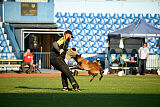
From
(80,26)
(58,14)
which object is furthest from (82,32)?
(58,14)

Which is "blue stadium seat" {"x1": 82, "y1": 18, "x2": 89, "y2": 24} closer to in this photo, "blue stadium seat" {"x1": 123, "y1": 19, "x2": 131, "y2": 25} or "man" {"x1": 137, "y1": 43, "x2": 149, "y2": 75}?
"blue stadium seat" {"x1": 123, "y1": 19, "x2": 131, "y2": 25}

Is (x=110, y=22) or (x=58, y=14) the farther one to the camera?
(x=110, y=22)

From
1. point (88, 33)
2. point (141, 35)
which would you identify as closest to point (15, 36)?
point (88, 33)

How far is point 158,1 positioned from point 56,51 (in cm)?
2124

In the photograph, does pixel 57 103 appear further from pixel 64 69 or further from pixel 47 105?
pixel 64 69

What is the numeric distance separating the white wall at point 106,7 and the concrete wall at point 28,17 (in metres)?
0.72

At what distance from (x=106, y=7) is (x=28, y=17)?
258 inches

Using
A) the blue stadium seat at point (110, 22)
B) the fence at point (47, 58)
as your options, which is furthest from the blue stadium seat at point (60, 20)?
the blue stadium seat at point (110, 22)

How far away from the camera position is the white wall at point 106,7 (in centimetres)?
2905

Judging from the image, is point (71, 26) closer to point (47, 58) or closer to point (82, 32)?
point (82, 32)

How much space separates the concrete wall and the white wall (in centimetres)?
72

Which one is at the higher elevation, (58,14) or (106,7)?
(106,7)

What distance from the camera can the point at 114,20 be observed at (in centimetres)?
2908

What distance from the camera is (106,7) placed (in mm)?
29547
